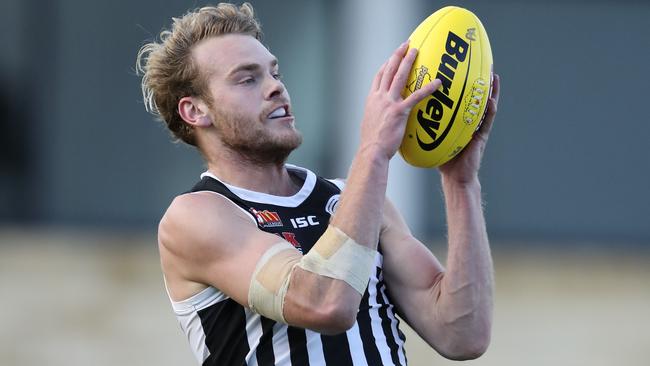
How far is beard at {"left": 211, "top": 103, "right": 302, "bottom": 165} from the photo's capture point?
12.7ft

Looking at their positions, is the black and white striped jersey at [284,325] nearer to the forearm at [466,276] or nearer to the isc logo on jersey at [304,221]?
the isc logo on jersey at [304,221]

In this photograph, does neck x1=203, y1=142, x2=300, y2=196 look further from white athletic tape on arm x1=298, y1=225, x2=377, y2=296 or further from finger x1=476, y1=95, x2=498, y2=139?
finger x1=476, y1=95, x2=498, y2=139

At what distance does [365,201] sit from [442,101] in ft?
1.37

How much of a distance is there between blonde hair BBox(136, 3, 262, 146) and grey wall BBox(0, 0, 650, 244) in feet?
15.5

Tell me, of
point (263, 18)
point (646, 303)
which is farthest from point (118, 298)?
point (646, 303)

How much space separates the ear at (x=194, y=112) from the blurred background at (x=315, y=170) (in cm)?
477

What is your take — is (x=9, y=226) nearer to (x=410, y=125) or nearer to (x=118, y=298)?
(x=118, y=298)

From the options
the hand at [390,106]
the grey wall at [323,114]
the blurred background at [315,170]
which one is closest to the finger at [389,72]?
the hand at [390,106]

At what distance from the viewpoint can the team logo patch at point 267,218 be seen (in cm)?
376

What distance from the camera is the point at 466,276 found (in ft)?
12.6

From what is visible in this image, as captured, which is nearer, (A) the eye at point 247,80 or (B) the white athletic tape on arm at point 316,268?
(B) the white athletic tape on arm at point 316,268

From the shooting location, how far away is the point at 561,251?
9.21m

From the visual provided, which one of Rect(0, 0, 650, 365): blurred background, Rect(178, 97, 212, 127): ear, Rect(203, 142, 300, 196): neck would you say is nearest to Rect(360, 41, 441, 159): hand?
Rect(203, 142, 300, 196): neck

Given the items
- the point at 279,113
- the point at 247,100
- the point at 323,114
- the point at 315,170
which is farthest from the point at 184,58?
the point at 323,114
